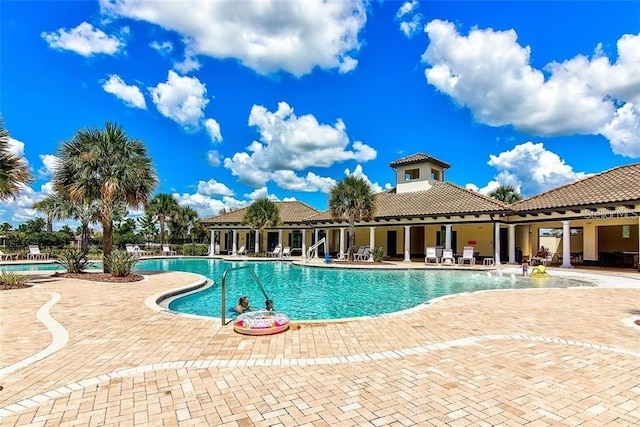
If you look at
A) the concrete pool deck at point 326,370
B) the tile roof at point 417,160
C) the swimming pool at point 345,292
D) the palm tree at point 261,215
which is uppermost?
the tile roof at point 417,160

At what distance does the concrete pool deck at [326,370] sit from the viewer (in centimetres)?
311

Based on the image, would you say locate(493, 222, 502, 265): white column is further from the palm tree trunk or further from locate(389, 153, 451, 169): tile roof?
the palm tree trunk

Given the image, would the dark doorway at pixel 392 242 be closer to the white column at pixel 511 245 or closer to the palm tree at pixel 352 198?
the palm tree at pixel 352 198

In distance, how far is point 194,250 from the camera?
34.8 m

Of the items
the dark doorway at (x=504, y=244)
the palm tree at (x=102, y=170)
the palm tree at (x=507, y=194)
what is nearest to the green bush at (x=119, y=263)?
the palm tree at (x=102, y=170)

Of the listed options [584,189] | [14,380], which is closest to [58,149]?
[14,380]

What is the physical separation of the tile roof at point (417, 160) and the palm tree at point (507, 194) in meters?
8.48

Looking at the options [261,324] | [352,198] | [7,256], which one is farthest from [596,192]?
[7,256]

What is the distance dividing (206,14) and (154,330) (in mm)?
9257

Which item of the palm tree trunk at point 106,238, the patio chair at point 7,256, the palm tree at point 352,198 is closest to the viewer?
the palm tree trunk at point 106,238

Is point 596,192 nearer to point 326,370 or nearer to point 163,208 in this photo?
point 326,370

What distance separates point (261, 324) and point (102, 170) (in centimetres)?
1221

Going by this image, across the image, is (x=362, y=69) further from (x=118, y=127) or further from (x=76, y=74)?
(x=76, y=74)

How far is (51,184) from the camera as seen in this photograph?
14281 mm
